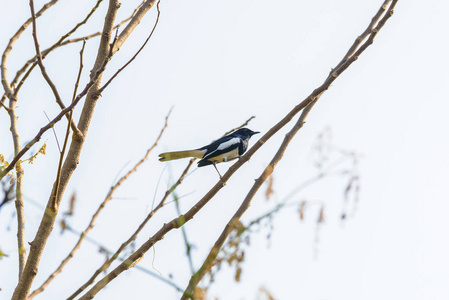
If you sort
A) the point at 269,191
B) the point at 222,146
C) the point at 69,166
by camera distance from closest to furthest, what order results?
the point at 269,191 < the point at 69,166 < the point at 222,146

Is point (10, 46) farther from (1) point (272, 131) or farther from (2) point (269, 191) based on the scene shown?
(2) point (269, 191)

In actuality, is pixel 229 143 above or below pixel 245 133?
below

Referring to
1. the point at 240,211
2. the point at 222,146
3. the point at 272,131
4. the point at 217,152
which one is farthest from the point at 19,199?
the point at 222,146

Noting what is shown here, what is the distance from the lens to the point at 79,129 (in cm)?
338

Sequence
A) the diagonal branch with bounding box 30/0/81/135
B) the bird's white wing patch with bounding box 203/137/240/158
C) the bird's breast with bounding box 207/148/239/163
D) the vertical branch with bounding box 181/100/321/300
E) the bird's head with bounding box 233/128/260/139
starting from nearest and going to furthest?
the vertical branch with bounding box 181/100/321/300
the diagonal branch with bounding box 30/0/81/135
the bird's white wing patch with bounding box 203/137/240/158
the bird's breast with bounding box 207/148/239/163
the bird's head with bounding box 233/128/260/139

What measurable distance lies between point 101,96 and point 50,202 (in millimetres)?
697

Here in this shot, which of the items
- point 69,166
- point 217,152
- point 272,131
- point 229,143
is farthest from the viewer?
point 229,143

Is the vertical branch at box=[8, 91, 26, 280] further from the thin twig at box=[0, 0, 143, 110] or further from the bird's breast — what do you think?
the bird's breast

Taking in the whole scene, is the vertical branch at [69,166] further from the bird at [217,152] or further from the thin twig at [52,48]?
the bird at [217,152]

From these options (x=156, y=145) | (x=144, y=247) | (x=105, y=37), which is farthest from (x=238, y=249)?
(x=156, y=145)

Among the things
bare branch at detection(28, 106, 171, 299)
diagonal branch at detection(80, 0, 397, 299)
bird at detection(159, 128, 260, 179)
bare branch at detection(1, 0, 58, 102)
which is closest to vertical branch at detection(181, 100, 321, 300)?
diagonal branch at detection(80, 0, 397, 299)

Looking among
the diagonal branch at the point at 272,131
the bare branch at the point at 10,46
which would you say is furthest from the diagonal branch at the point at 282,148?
the bare branch at the point at 10,46

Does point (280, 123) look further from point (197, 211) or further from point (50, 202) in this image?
point (50, 202)

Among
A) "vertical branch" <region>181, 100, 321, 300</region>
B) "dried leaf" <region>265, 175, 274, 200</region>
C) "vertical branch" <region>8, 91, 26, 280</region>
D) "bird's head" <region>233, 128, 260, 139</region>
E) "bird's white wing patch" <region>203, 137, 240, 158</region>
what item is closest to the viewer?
"vertical branch" <region>181, 100, 321, 300</region>
